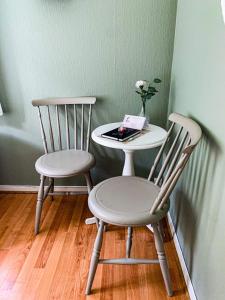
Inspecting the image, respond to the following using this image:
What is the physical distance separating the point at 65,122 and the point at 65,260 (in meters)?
1.02

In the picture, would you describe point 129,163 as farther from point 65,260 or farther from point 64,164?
point 65,260

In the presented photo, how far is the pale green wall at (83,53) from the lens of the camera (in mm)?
1781

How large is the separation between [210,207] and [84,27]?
4.75ft

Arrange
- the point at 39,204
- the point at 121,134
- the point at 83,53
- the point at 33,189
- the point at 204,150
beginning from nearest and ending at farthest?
the point at 204,150, the point at 121,134, the point at 39,204, the point at 83,53, the point at 33,189

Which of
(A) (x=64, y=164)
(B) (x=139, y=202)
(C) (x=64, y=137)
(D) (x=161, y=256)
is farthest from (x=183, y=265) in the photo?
(C) (x=64, y=137)

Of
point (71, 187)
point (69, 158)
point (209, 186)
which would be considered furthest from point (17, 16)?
point (209, 186)

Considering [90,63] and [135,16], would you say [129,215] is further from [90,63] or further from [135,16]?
[135,16]

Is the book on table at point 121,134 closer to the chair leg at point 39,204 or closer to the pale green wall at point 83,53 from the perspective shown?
the pale green wall at point 83,53

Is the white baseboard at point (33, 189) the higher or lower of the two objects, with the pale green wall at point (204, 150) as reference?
lower

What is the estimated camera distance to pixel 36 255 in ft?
5.40

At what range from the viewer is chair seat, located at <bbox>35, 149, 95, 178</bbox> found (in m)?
1.67

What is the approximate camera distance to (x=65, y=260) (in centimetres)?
161

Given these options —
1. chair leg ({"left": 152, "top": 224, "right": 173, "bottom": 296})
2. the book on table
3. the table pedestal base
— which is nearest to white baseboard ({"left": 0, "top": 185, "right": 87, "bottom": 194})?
the table pedestal base

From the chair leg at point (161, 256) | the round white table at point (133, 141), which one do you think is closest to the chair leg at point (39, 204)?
the round white table at point (133, 141)
